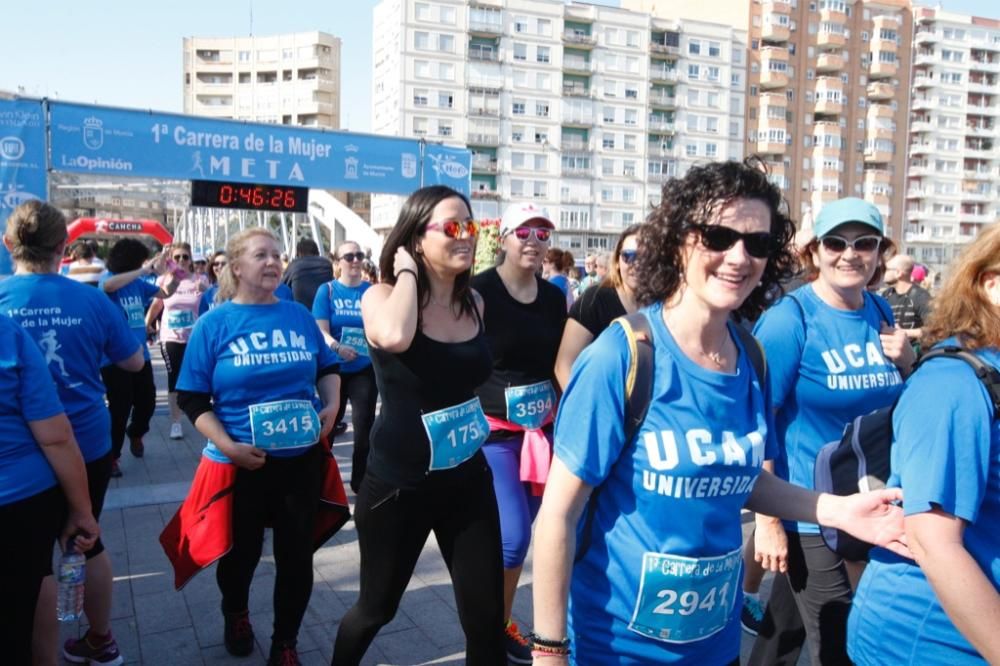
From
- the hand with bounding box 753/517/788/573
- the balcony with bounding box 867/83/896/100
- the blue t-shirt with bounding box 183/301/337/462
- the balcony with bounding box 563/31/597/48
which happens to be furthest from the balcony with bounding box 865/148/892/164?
the blue t-shirt with bounding box 183/301/337/462

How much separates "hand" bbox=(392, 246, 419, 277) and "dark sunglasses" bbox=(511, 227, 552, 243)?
102cm

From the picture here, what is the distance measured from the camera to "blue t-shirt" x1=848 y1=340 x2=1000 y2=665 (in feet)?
5.36

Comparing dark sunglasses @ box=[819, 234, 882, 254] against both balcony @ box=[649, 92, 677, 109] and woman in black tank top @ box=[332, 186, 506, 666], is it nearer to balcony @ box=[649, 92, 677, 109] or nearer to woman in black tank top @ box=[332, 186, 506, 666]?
woman in black tank top @ box=[332, 186, 506, 666]

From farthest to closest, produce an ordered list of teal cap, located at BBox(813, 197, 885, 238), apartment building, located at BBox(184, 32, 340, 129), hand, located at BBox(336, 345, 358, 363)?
apartment building, located at BBox(184, 32, 340, 129) → hand, located at BBox(336, 345, 358, 363) → teal cap, located at BBox(813, 197, 885, 238)

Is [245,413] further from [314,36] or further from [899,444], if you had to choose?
[314,36]

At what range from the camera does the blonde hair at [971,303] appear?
5.90 ft

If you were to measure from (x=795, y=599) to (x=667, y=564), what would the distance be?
1354 millimetres

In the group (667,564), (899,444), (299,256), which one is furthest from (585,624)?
(299,256)

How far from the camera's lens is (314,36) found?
93750 mm

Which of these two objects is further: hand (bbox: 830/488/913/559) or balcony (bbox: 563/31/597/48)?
balcony (bbox: 563/31/597/48)

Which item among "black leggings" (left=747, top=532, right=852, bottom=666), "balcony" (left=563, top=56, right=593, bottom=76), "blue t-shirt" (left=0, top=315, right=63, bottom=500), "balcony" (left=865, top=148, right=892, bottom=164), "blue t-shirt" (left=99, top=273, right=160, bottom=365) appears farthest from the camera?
"balcony" (left=865, top=148, right=892, bottom=164)

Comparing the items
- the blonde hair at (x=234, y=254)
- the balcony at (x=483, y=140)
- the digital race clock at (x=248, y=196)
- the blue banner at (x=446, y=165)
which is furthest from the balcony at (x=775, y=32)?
the blonde hair at (x=234, y=254)

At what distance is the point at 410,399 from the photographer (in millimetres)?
2836

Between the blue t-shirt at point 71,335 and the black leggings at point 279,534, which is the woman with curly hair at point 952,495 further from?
the blue t-shirt at point 71,335
